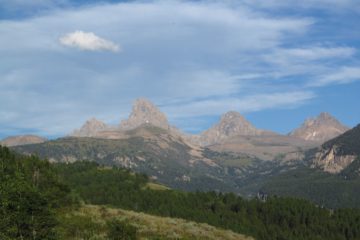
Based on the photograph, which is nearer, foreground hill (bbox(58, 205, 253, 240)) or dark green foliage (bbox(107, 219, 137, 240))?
dark green foliage (bbox(107, 219, 137, 240))

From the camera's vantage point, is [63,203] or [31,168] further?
[31,168]

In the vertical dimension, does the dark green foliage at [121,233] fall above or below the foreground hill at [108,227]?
above

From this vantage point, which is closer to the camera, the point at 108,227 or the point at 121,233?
the point at 121,233

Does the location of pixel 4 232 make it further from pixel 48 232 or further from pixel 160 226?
pixel 160 226

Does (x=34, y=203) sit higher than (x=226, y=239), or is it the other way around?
(x=34, y=203)

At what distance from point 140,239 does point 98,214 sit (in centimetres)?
2889

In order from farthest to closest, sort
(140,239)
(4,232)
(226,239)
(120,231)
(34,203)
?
(226,239)
(140,239)
(120,231)
(34,203)
(4,232)

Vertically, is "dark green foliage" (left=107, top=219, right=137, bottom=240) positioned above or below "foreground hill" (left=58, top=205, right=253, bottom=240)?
above

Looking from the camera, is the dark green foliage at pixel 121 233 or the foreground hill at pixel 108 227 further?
the foreground hill at pixel 108 227

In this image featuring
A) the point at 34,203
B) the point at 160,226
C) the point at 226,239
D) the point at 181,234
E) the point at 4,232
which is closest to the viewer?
the point at 4,232

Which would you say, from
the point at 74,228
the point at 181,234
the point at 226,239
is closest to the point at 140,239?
the point at 74,228

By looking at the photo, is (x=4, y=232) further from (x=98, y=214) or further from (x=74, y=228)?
(x=98, y=214)

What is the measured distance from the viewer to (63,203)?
112938mm

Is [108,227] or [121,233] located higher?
[121,233]
